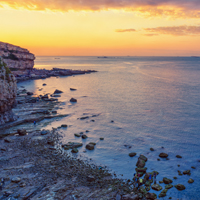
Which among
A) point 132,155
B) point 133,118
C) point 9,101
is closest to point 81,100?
point 133,118

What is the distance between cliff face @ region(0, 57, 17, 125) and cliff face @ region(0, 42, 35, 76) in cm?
8883

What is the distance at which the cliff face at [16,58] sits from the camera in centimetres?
11579

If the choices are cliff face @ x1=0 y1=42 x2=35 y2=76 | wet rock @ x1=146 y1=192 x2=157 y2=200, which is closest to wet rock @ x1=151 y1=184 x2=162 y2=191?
wet rock @ x1=146 y1=192 x2=157 y2=200

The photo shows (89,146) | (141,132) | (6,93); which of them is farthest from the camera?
(141,132)

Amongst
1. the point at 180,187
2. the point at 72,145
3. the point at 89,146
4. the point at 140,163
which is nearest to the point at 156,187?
the point at 180,187

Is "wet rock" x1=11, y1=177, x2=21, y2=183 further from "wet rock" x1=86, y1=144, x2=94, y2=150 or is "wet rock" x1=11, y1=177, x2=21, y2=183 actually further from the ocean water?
"wet rock" x1=86, y1=144, x2=94, y2=150

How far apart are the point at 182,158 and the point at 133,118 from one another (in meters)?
18.8

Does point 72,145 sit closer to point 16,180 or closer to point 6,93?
point 16,180

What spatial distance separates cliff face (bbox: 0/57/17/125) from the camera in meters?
33.6

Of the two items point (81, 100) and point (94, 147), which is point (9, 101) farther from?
point (81, 100)

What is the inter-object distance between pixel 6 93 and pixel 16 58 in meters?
101

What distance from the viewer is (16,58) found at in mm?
122062

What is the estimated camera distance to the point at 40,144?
28891 millimetres

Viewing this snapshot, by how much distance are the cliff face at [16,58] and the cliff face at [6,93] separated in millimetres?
88833
